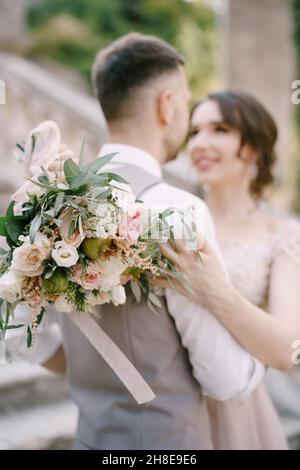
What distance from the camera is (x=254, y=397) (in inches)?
87.6

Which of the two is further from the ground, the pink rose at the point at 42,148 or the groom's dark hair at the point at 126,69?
the groom's dark hair at the point at 126,69

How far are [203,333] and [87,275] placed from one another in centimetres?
47

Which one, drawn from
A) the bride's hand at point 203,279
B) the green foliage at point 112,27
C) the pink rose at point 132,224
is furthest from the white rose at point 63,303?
the green foliage at point 112,27

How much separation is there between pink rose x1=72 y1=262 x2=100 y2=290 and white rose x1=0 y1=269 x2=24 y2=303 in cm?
12

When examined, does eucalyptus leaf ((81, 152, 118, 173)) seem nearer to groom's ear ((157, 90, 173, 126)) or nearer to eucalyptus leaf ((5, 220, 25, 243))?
eucalyptus leaf ((5, 220, 25, 243))

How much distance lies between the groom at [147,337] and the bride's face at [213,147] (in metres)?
0.68

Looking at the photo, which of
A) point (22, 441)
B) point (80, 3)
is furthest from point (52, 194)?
point (80, 3)

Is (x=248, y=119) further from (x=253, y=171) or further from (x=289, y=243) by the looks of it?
(x=289, y=243)

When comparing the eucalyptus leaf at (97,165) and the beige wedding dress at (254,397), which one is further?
the beige wedding dress at (254,397)

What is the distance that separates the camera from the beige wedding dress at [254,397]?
6.75 ft

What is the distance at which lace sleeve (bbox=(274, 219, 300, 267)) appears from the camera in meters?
2.25

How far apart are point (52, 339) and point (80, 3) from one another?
39.8 ft

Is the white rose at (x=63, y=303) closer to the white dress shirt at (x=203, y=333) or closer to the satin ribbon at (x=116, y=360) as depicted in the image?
the satin ribbon at (x=116, y=360)

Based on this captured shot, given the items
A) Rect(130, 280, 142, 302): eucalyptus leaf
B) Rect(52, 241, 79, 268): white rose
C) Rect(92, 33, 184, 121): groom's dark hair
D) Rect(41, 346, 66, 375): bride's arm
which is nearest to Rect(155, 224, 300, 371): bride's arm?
Rect(130, 280, 142, 302): eucalyptus leaf
